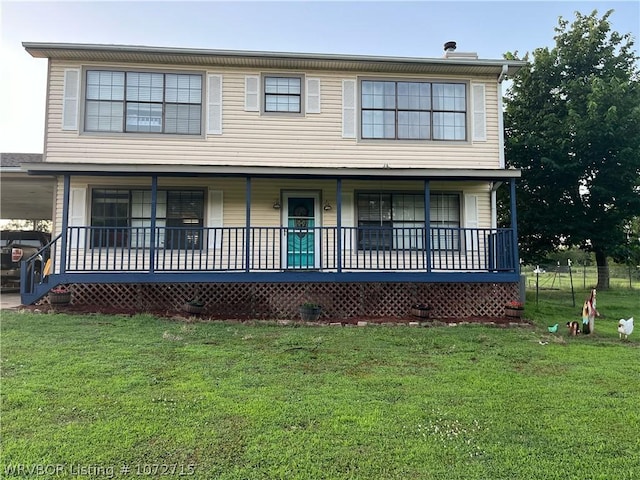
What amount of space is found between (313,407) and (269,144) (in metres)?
7.68

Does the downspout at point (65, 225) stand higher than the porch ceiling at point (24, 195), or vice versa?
the porch ceiling at point (24, 195)

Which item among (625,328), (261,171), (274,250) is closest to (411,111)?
(261,171)

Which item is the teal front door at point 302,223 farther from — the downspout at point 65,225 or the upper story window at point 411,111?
the downspout at point 65,225

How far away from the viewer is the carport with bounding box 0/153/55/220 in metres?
10.4

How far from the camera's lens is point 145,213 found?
398 inches

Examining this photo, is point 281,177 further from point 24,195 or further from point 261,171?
point 24,195

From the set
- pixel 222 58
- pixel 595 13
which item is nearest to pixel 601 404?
pixel 222 58

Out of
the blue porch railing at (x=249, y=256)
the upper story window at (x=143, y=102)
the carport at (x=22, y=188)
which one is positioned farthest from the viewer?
the carport at (x=22, y=188)

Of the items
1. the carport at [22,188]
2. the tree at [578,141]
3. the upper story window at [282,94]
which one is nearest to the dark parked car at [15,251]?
the carport at [22,188]

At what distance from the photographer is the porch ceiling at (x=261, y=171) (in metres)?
8.74

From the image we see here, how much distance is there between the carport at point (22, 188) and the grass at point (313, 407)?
5.48m

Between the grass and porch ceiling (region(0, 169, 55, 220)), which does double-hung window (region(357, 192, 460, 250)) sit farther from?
porch ceiling (region(0, 169, 55, 220))

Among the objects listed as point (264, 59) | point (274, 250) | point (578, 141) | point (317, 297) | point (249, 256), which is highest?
point (264, 59)

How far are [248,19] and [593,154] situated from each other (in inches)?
517
